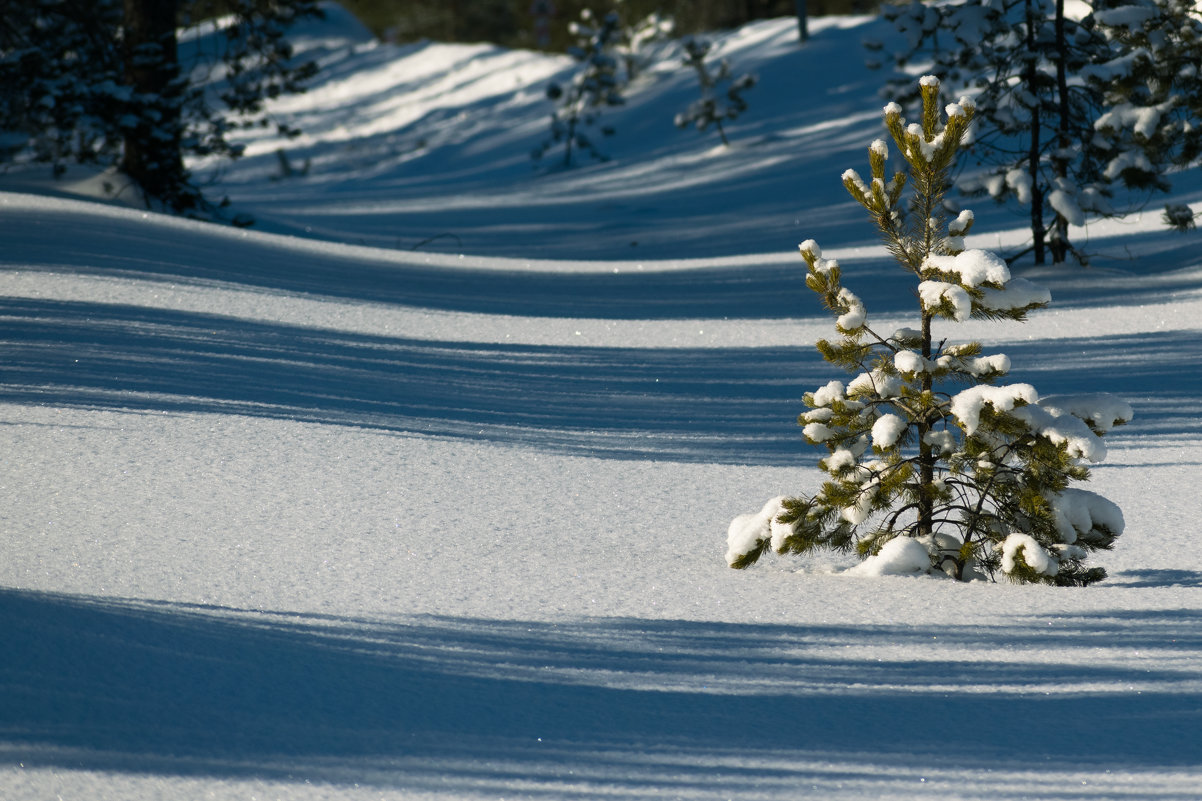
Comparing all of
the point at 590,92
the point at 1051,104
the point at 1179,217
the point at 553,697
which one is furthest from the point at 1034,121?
the point at 590,92

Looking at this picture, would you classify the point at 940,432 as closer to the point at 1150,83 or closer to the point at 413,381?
the point at 413,381

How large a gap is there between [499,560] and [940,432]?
1.54m

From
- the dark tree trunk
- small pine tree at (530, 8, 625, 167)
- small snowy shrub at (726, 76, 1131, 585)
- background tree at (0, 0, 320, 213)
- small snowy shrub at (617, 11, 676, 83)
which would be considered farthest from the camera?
small snowy shrub at (617, 11, 676, 83)

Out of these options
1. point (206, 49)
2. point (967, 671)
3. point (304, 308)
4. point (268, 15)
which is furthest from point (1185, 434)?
point (206, 49)

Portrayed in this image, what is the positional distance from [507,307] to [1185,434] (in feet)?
18.6

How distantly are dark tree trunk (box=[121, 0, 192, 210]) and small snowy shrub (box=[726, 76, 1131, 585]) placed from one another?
33.1 feet

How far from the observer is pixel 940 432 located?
3846 millimetres

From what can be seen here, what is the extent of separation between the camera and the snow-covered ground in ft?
8.52

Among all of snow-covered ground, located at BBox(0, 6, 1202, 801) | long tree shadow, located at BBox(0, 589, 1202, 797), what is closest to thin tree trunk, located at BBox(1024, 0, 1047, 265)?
snow-covered ground, located at BBox(0, 6, 1202, 801)

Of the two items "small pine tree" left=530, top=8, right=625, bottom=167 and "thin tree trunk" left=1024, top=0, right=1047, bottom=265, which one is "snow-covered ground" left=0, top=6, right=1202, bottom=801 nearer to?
"thin tree trunk" left=1024, top=0, right=1047, bottom=265

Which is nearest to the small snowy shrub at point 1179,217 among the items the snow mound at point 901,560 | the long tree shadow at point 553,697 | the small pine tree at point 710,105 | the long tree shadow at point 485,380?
the long tree shadow at point 485,380

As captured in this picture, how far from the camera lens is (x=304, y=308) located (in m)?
8.55

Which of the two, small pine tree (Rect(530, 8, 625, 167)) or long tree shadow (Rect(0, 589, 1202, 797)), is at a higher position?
long tree shadow (Rect(0, 589, 1202, 797))

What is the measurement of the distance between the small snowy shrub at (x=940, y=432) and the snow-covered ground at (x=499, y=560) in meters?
0.17
